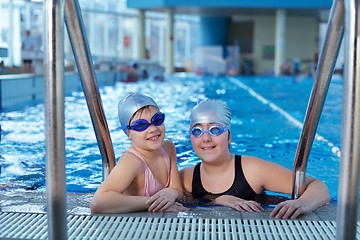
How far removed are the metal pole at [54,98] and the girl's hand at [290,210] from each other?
1.04 metres

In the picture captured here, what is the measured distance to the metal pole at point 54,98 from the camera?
3.96 ft

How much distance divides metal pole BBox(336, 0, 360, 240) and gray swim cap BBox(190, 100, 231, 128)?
124cm

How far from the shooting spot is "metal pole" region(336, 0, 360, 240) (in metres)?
1.10

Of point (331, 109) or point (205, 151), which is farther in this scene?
point (331, 109)

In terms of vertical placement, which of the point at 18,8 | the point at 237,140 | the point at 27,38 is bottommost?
the point at 237,140

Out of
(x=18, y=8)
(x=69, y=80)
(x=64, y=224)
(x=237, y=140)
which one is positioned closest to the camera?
(x=64, y=224)

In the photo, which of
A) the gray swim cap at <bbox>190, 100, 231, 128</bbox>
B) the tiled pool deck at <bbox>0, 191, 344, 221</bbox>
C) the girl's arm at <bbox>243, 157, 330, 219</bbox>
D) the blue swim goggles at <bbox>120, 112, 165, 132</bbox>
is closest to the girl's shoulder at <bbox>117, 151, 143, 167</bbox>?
the blue swim goggles at <bbox>120, 112, 165, 132</bbox>

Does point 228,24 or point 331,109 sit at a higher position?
point 228,24

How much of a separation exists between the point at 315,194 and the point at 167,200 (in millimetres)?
720

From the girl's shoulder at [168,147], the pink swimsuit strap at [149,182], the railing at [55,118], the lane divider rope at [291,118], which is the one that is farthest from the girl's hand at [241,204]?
the lane divider rope at [291,118]

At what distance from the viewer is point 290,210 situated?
6.33 feet

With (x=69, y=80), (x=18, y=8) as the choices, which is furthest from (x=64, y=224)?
(x=18, y=8)

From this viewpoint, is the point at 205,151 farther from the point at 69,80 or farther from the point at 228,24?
the point at 228,24

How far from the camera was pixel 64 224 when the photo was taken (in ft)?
4.23
